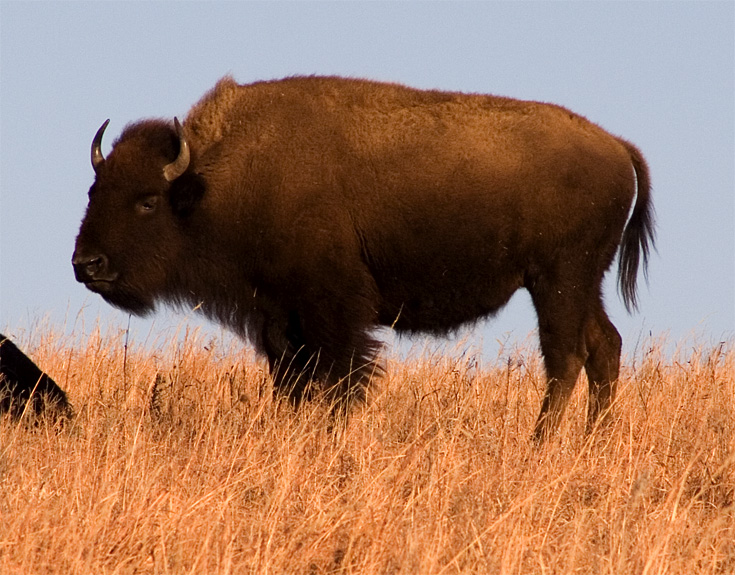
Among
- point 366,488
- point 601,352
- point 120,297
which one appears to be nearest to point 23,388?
point 120,297

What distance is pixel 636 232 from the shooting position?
792 cm

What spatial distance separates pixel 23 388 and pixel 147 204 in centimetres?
145

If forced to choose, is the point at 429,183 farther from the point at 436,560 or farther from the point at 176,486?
the point at 436,560

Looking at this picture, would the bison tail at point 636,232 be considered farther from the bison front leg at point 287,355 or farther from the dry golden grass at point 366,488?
the bison front leg at point 287,355

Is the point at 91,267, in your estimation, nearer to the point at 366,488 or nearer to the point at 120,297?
the point at 120,297

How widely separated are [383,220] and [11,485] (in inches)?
127

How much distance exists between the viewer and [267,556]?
3984mm

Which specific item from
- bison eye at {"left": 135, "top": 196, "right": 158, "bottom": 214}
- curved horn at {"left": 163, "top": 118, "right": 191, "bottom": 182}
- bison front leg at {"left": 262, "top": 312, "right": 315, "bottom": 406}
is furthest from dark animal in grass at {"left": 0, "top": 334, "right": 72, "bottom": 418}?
curved horn at {"left": 163, "top": 118, "right": 191, "bottom": 182}

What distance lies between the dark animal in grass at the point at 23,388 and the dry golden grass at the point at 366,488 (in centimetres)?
17

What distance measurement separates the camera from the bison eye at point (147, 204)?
7.29 m

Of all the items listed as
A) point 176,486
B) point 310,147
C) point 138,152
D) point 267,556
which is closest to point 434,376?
point 310,147

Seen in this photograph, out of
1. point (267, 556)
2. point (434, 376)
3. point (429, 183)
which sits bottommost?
point (434, 376)

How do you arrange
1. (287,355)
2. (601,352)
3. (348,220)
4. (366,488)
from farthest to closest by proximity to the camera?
(601,352), (287,355), (348,220), (366,488)

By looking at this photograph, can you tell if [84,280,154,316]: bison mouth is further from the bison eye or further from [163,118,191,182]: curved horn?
[163,118,191,182]: curved horn
